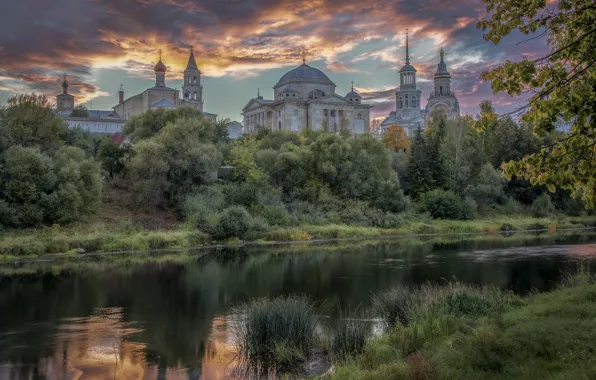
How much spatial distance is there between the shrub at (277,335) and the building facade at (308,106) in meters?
67.4

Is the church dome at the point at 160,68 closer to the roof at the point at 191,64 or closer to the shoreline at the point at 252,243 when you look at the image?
the roof at the point at 191,64

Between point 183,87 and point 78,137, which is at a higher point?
point 183,87

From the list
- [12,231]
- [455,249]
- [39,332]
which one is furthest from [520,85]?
[12,231]

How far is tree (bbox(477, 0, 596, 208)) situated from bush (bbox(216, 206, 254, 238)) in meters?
27.9

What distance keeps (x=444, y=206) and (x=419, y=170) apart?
17.0ft

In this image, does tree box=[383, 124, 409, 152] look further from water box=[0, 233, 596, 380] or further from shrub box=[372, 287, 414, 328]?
shrub box=[372, 287, 414, 328]

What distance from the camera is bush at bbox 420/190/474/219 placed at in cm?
4700

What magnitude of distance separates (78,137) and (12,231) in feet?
62.4

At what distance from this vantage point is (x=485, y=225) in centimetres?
4581

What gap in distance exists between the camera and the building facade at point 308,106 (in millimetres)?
80000

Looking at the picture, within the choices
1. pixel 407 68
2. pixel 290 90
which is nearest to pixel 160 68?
pixel 290 90

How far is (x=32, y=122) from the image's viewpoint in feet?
122

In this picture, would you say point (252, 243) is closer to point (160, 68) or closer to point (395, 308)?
point (395, 308)

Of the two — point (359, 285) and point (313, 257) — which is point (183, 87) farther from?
point (359, 285)
